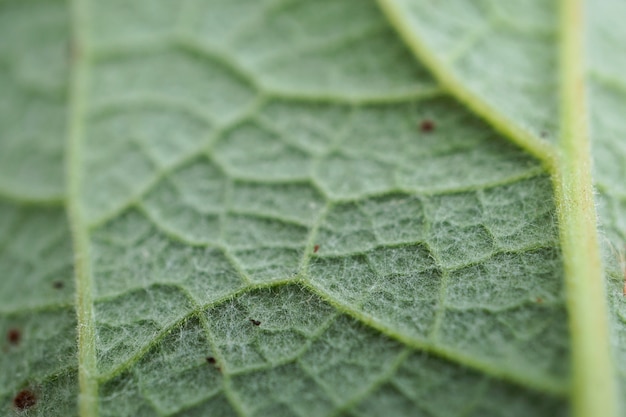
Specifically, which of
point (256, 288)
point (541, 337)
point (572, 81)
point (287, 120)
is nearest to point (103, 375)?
point (256, 288)

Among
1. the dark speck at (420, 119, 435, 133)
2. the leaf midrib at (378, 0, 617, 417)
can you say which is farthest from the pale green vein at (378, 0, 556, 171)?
the dark speck at (420, 119, 435, 133)

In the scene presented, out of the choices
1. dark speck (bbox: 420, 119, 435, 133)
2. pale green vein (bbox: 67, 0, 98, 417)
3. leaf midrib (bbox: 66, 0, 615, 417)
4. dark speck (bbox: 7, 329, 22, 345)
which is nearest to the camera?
leaf midrib (bbox: 66, 0, 615, 417)

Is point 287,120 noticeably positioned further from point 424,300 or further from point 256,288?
point 424,300

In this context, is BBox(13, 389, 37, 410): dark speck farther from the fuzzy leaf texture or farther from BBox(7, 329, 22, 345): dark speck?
BBox(7, 329, 22, 345): dark speck

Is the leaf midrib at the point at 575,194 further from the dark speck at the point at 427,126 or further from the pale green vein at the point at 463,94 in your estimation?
the dark speck at the point at 427,126

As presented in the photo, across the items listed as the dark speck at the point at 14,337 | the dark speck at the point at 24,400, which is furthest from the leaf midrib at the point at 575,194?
the dark speck at the point at 14,337

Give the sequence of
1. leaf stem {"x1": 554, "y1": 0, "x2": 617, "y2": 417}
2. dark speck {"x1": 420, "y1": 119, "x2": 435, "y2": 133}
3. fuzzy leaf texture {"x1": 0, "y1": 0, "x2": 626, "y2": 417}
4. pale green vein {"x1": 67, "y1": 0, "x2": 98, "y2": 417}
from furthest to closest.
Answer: dark speck {"x1": 420, "y1": 119, "x2": 435, "y2": 133}
pale green vein {"x1": 67, "y1": 0, "x2": 98, "y2": 417}
fuzzy leaf texture {"x1": 0, "y1": 0, "x2": 626, "y2": 417}
leaf stem {"x1": 554, "y1": 0, "x2": 617, "y2": 417}

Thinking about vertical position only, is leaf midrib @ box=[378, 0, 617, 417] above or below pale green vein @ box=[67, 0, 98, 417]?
above
